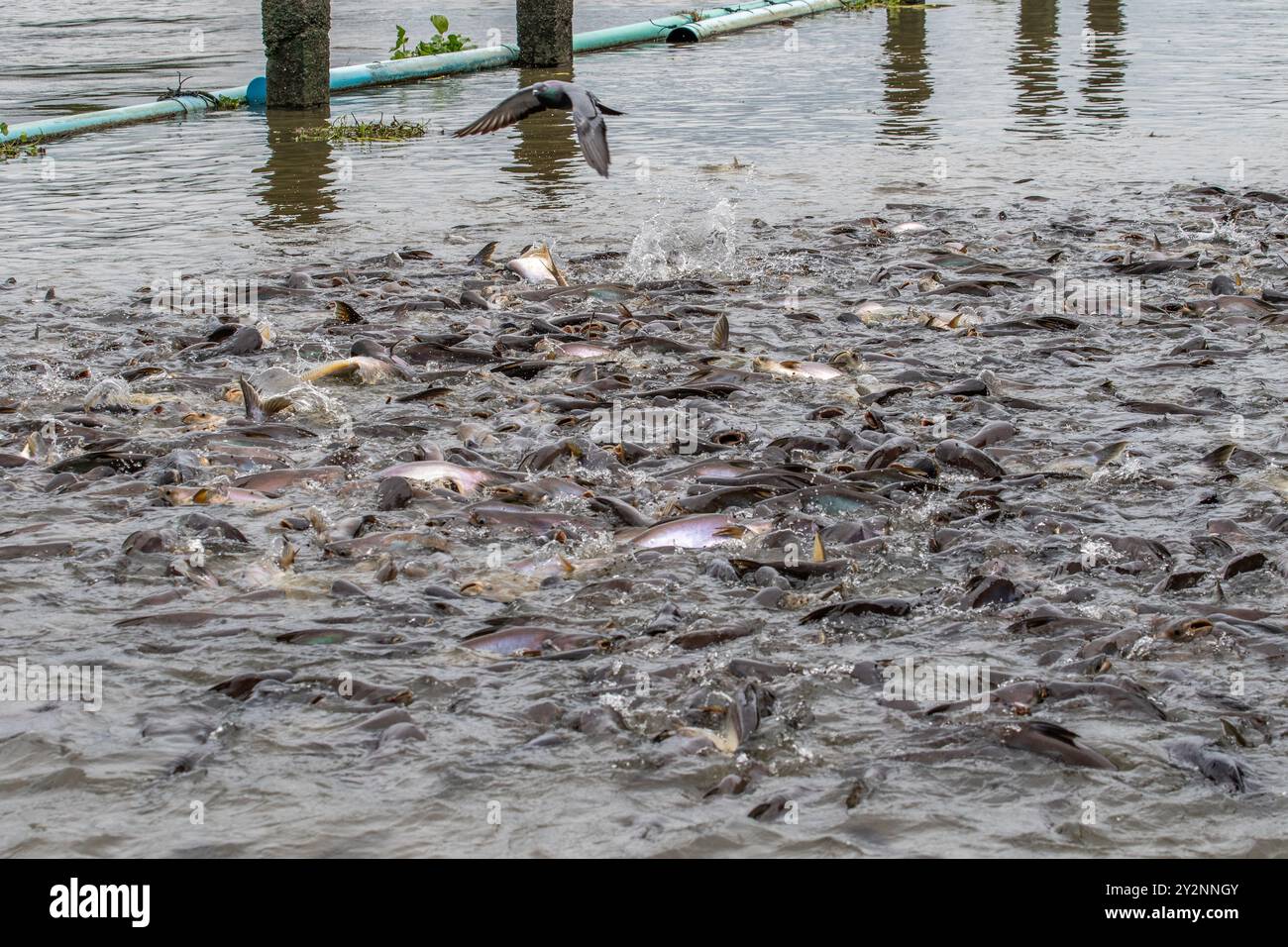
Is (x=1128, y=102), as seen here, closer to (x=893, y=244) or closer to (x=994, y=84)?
(x=994, y=84)

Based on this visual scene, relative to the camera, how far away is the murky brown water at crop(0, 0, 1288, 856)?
13.7 ft

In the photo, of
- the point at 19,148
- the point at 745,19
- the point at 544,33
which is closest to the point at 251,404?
the point at 19,148

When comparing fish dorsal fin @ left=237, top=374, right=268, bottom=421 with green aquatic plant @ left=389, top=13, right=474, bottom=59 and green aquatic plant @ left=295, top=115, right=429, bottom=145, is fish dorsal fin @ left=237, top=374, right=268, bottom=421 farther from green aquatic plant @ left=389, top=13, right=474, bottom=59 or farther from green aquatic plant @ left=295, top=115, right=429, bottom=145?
green aquatic plant @ left=389, top=13, right=474, bottom=59

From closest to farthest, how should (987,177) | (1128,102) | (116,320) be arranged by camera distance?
(116,320), (987,177), (1128,102)

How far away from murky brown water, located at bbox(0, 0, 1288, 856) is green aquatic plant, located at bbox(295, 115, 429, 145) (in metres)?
1.19

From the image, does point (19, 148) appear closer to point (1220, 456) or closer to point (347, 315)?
point (347, 315)

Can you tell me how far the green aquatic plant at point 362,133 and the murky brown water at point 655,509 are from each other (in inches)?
46.7

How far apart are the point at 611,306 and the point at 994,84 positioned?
11851mm

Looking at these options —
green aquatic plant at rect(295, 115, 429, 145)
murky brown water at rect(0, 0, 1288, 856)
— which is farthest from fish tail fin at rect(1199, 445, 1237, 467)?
green aquatic plant at rect(295, 115, 429, 145)

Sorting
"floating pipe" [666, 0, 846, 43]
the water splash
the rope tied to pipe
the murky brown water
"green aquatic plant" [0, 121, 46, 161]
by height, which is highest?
"floating pipe" [666, 0, 846, 43]

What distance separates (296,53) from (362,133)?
89.9 inches

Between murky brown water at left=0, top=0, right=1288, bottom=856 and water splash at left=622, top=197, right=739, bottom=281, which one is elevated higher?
water splash at left=622, top=197, right=739, bottom=281

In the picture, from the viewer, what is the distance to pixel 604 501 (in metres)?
6.27
